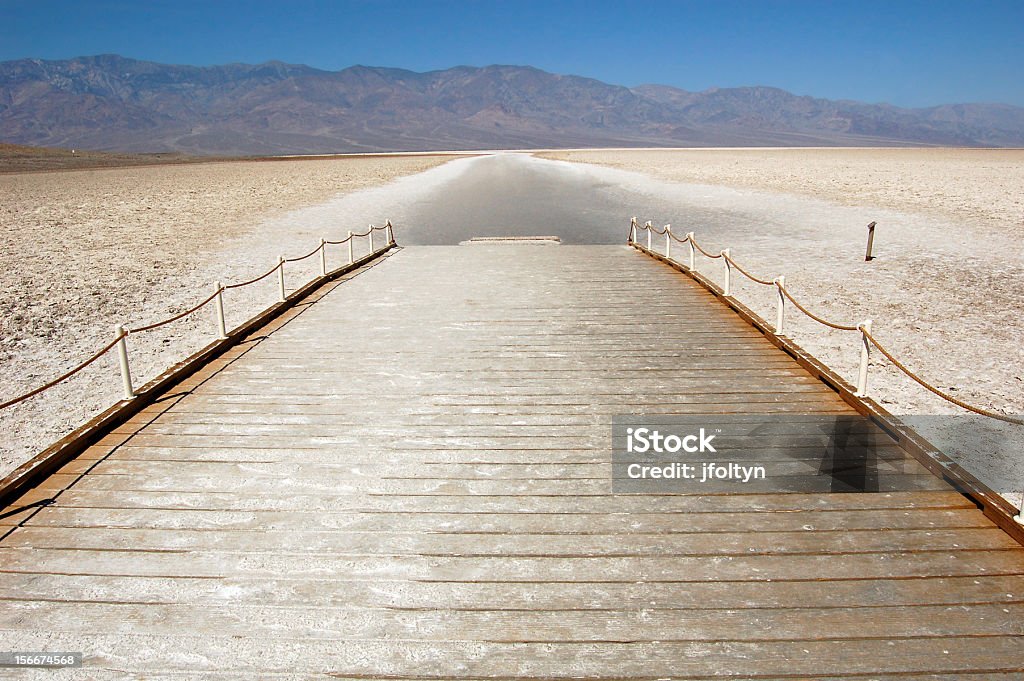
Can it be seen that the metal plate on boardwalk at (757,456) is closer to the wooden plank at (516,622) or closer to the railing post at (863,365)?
the railing post at (863,365)

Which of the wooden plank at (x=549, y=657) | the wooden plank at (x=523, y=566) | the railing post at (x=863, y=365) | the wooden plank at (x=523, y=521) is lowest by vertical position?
the wooden plank at (x=549, y=657)

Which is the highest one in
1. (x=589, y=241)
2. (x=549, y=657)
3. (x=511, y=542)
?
(x=589, y=241)

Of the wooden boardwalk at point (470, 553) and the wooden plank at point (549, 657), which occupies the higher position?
the wooden boardwalk at point (470, 553)

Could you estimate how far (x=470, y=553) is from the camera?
461 cm

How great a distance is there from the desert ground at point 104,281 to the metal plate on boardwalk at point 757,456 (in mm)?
6313

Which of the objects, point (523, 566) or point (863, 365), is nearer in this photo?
point (523, 566)

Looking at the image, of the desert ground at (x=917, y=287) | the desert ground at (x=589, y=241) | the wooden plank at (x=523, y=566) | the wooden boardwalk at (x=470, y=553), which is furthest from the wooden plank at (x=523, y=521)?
the desert ground at (x=589, y=241)

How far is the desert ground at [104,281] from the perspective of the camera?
9367 mm

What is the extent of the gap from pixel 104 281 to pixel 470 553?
13.8m

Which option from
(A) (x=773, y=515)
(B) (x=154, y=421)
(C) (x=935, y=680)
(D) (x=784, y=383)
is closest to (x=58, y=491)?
(B) (x=154, y=421)

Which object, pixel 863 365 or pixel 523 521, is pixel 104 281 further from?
pixel 863 365

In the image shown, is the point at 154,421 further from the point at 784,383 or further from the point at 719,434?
the point at 784,383

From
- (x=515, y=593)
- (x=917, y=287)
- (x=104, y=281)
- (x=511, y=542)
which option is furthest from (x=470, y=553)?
(x=104, y=281)

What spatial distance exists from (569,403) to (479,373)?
1342mm
